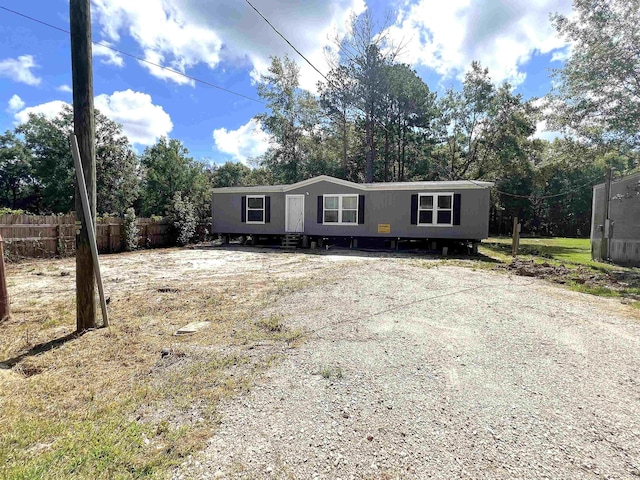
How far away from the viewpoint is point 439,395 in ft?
8.09

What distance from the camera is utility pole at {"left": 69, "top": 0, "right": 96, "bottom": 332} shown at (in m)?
3.81

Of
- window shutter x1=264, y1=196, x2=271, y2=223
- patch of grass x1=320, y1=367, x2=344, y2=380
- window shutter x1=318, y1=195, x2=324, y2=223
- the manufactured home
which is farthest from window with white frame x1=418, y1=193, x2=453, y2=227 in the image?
patch of grass x1=320, y1=367, x2=344, y2=380

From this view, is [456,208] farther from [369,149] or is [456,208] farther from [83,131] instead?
[369,149]

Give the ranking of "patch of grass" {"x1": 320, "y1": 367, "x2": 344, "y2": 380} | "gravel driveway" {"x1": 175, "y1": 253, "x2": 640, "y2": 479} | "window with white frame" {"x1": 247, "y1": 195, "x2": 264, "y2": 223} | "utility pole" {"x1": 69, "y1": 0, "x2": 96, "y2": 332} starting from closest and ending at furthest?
"gravel driveway" {"x1": 175, "y1": 253, "x2": 640, "y2": 479}, "patch of grass" {"x1": 320, "y1": 367, "x2": 344, "y2": 380}, "utility pole" {"x1": 69, "y1": 0, "x2": 96, "y2": 332}, "window with white frame" {"x1": 247, "y1": 195, "x2": 264, "y2": 223}

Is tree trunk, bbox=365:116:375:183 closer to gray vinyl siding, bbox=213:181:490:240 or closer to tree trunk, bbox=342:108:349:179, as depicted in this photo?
tree trunk, bbox=342:108:349:179

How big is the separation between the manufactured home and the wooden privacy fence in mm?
4465

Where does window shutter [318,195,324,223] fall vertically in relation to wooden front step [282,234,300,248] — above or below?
above

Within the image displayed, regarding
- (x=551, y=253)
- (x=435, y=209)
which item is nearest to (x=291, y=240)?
(x=435, y=209)

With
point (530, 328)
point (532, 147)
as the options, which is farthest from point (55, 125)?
point (532, 147)

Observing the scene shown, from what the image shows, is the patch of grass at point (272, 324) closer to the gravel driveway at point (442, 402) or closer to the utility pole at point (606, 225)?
the gravel driveway at point (442, 402)

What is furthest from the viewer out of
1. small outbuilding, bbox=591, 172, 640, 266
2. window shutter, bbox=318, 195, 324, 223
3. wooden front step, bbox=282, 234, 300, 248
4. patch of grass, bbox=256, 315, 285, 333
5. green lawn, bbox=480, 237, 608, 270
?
wooden front step, bbox=282, 234, 300, 248

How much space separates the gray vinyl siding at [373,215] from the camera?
12.0m

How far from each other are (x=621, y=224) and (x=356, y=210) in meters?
8.58

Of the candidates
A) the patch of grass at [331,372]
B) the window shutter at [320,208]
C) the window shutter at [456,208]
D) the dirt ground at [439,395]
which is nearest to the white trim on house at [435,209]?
A: the window shutter at [456,208]
